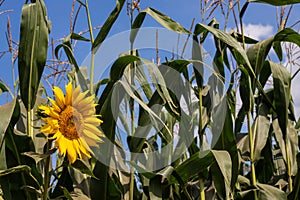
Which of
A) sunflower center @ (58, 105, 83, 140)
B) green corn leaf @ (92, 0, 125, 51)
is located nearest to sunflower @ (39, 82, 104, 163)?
sunflower center @ (58, 105, 83, 140)

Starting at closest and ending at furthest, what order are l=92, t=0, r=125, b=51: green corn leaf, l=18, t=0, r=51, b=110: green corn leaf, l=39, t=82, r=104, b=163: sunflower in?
l=39, t=82, r=104, b=163: sunflower → l=18, t=0, r=51, b=110: green corn leaf → l=92, t=0, r=125, b=51: green corn leaf

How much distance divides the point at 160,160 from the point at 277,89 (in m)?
0.43

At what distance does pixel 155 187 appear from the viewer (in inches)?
49.3

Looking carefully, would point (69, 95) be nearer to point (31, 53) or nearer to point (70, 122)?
point (70, 122)

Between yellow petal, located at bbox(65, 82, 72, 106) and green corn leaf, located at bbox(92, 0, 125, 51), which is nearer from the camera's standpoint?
yellow petal, located at bbox(65, 82, 72, 106)

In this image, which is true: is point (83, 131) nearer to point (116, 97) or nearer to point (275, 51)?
point (116, 97)

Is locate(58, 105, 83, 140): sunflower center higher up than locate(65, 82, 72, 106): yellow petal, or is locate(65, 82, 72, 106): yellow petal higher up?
locate(65, 82, 72, 106): yellow petal

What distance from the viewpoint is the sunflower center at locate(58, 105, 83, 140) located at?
960mm

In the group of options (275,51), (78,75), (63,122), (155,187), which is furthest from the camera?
(275,51)

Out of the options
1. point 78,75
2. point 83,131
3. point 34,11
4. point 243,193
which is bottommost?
point 243,193

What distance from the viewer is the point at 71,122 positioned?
3.23ft

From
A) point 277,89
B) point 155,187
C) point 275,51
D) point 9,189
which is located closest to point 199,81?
point 277,89

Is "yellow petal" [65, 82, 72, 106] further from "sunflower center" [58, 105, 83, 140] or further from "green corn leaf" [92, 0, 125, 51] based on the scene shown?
"green corn leaf" [92, 0, 125, 51]

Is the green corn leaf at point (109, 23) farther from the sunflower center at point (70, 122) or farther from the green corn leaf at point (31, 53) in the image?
the sunflower center at point (70, 122)
